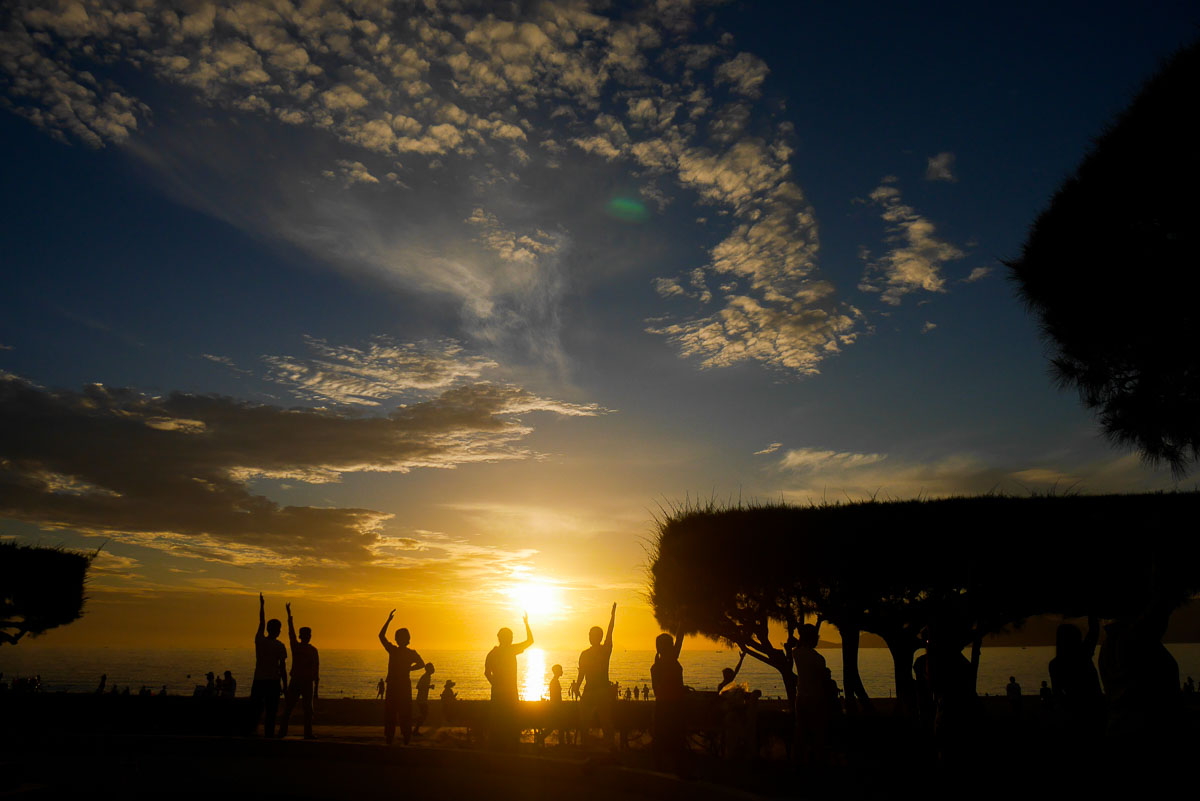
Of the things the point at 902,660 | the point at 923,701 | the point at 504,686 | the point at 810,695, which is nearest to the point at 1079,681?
the point at 810,695

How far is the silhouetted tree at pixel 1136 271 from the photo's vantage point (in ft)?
31.2

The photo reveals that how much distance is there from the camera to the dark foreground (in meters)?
7.19

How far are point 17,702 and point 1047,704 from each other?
92.7 feet

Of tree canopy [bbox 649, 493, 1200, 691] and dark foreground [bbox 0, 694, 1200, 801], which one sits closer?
dark foreground [bbox 0, 694, 1200, 801]

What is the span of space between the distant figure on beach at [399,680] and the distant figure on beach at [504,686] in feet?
4.89

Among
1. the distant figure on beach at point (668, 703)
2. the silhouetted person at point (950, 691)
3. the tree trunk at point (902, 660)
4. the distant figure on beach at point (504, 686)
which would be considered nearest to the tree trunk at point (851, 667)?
the tree trunk at point (902, 660)

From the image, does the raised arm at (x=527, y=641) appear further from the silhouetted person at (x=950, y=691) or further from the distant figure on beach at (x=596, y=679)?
the silhouetted person at (x=950, y=691)

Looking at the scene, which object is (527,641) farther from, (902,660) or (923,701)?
(902,660)

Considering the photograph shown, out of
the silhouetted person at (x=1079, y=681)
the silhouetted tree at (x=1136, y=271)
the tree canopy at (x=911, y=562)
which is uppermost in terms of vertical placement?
the silhouetted tree at (x=1136, y=271)

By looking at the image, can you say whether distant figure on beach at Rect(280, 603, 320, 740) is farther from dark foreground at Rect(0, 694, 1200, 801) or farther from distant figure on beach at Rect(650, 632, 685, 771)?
distant figure on beach at Rect(650, 632, 685, 771)

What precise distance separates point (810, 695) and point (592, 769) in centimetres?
318

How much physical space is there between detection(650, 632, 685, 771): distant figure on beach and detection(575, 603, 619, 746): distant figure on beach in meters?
2.13

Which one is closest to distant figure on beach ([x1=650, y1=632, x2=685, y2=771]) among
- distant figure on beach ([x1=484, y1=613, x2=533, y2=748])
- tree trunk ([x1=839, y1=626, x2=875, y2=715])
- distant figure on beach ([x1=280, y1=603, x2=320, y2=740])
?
distant figure on beach ([x1=484, y1=613, x2=533, y2=748])

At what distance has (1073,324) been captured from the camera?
11.4 metres
